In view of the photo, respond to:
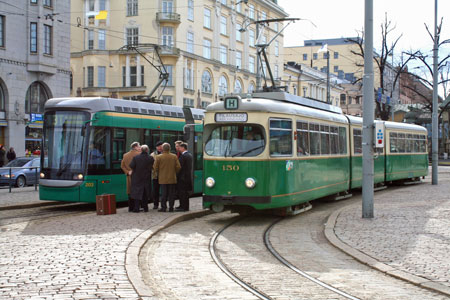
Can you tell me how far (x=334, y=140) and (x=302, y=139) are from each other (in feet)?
11.0

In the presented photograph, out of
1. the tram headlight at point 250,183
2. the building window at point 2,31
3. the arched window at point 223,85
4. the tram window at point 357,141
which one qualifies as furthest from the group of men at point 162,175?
the arched window at point 223,85

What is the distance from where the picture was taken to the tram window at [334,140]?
17.5 meters

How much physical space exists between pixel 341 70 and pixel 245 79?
159 feet

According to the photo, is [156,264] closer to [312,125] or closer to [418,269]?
[418,269]

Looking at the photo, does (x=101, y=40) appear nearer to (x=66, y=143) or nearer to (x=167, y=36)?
(x=167, y=36)

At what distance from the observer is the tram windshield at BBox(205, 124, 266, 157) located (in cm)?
1326

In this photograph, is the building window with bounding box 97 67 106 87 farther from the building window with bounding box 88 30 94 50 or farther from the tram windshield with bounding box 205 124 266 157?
the tram windshield with bounding box 205 124 266 157

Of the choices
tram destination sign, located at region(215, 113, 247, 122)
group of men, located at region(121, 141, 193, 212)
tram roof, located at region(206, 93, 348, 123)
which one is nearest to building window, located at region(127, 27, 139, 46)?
tram roof, located at region(206, 93, 348, 123)

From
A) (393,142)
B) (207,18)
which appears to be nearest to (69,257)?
(393,142)

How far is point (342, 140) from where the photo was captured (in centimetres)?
1883

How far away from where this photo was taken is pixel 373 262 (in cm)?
884

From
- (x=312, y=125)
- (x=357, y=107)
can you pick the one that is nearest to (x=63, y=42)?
(x=312, y=125)

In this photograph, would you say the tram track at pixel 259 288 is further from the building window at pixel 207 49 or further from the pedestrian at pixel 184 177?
the building window at pixel 207 49

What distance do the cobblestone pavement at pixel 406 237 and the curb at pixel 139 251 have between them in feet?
11.1
